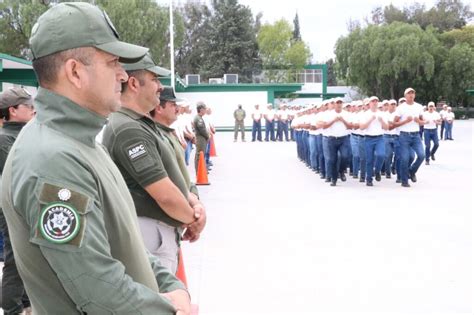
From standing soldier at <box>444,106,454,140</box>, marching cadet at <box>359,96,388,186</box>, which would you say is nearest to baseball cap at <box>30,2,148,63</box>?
marching cadet at <box>359,96,388,186</box>

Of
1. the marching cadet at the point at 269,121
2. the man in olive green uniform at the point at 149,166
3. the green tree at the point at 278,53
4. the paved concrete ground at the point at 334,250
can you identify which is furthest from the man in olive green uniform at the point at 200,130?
the green tree at the point at 278,53

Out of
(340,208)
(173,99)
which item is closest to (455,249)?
(340,208)

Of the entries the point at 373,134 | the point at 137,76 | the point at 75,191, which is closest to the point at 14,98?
the point at 137,76

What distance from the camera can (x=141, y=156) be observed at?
9.89 ft

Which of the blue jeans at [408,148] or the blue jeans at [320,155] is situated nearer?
the blue jeans at [408,148]

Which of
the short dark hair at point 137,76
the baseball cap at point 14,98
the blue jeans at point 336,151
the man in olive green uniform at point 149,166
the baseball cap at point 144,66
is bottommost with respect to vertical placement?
the blue jeans at point 336,151

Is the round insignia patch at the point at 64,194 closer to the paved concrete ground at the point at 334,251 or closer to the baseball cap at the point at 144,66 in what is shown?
the baseball cap at the point at 144,66

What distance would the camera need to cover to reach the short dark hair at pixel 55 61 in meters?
1.77

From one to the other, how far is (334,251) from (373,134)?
21.1 feet

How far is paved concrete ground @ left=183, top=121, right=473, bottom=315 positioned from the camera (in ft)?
16.9

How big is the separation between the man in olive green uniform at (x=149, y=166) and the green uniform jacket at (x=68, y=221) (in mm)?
1179

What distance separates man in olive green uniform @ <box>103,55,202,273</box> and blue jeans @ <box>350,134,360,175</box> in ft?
33.3

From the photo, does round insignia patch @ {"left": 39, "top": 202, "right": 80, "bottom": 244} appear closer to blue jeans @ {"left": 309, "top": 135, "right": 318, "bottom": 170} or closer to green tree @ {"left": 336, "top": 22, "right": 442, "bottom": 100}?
blue jeans @ {"left": 309, "top": 135, "right": 318, "bottom": 170}

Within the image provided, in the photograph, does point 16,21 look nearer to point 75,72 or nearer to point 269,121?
point 269,121
